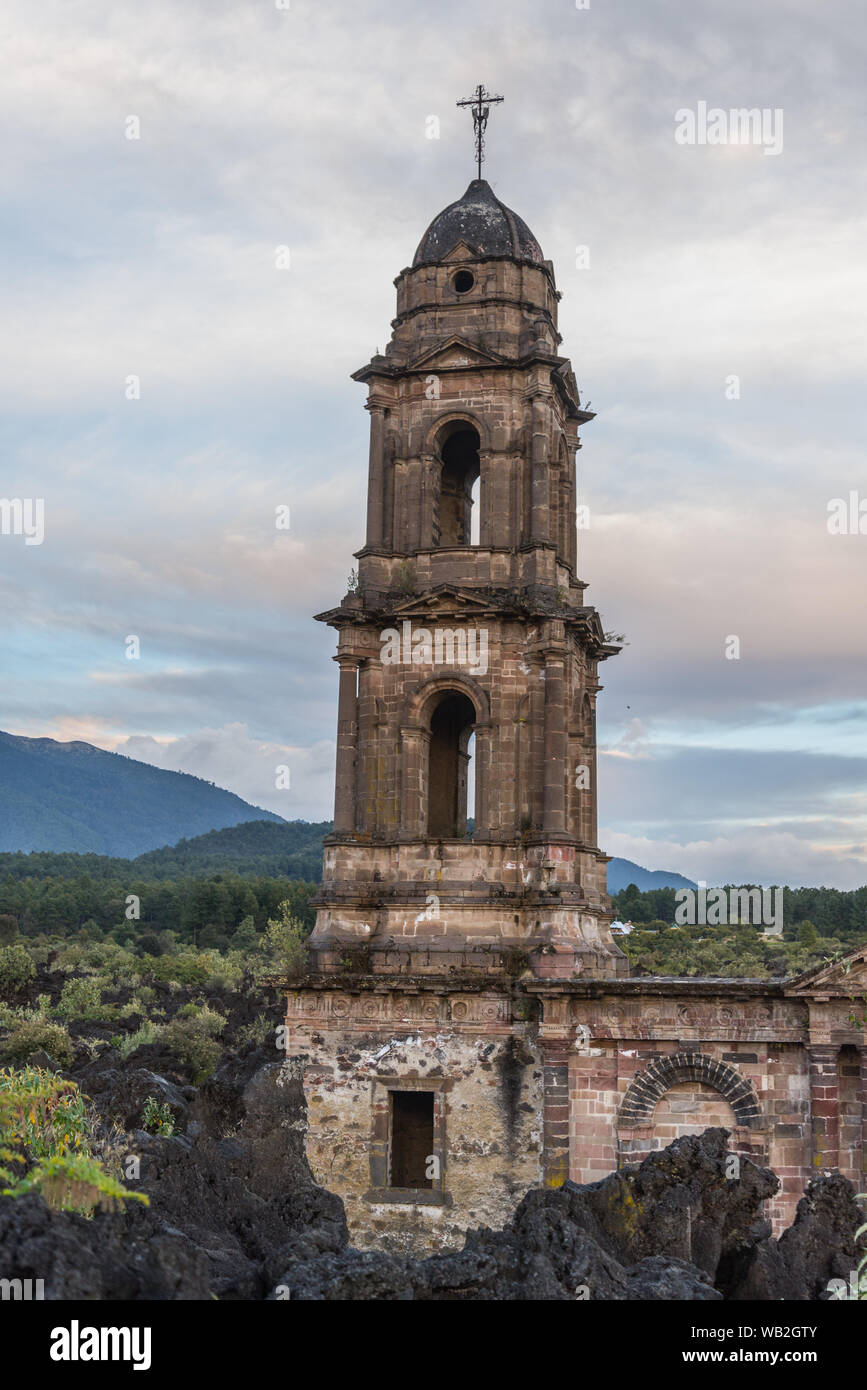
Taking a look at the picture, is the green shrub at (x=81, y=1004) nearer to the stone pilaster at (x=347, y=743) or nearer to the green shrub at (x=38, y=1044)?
the green shrub at (x=38, y=1044)

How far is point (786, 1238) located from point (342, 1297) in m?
7.67

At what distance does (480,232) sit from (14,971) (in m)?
42.6

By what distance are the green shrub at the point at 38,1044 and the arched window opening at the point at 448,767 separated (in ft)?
54.2

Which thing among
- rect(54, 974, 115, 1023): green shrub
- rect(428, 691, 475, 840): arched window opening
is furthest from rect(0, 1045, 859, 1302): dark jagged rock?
rect(54, 974, 115, 1023): green shrub

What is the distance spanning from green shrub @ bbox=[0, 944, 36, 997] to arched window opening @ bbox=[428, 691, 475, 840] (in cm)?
3674

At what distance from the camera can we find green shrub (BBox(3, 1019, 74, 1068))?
35500 millimetres

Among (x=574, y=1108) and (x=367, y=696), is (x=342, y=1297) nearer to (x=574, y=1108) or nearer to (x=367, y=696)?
(x=574, y=1108)

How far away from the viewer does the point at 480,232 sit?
2450cm

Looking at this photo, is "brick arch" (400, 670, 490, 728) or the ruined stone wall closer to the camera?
the ruined stone wall

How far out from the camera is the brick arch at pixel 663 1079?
18891 millimetres

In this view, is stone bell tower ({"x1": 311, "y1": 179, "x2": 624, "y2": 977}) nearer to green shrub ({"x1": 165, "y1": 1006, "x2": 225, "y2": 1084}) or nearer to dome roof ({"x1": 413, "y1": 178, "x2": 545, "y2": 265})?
dome roof ({"x1": 413, "y1": 178, "x2": 545, "y2": 265})

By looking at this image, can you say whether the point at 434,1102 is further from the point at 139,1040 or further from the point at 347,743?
the point at 139,1040

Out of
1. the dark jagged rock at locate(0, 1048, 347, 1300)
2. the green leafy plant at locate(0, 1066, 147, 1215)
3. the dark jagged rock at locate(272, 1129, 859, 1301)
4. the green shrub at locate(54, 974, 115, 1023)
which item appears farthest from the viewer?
the green shrub at locate(54, 974, 115, 1023)

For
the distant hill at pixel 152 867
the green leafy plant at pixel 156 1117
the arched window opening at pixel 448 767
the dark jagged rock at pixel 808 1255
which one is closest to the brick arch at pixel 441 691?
the arched window opening at pixel 448 767
